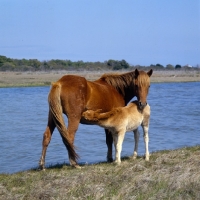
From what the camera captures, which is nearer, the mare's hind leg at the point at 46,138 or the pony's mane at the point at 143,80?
the mare's hind leg at the point at 46,138

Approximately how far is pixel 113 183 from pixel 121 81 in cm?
296

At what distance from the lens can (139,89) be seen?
26.8 ft

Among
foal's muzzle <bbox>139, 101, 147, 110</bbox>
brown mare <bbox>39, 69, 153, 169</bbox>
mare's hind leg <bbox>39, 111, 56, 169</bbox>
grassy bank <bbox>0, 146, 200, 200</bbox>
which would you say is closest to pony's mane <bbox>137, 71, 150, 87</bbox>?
brown mare <bbox>39, 69, 153, 169</bbox>

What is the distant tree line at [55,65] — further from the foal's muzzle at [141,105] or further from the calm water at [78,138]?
the foal's muzzle at [141,105]

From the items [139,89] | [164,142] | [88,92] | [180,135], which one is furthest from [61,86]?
[180,135]

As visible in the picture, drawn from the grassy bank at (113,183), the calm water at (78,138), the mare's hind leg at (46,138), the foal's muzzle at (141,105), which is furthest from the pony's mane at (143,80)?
the calm water at (78,138)

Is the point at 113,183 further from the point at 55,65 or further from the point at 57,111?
the point at 55,65

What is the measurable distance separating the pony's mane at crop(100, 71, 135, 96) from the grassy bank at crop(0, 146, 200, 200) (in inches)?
69.5

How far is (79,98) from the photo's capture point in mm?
7645

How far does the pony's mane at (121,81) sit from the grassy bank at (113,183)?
1.76 meters

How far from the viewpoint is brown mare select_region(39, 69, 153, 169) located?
24.6ft

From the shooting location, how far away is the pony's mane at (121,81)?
8.57m

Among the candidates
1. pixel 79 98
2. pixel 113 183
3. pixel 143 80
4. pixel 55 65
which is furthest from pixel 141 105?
pixel 55 65

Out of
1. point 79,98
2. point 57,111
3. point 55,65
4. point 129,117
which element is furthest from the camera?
point 55,65
